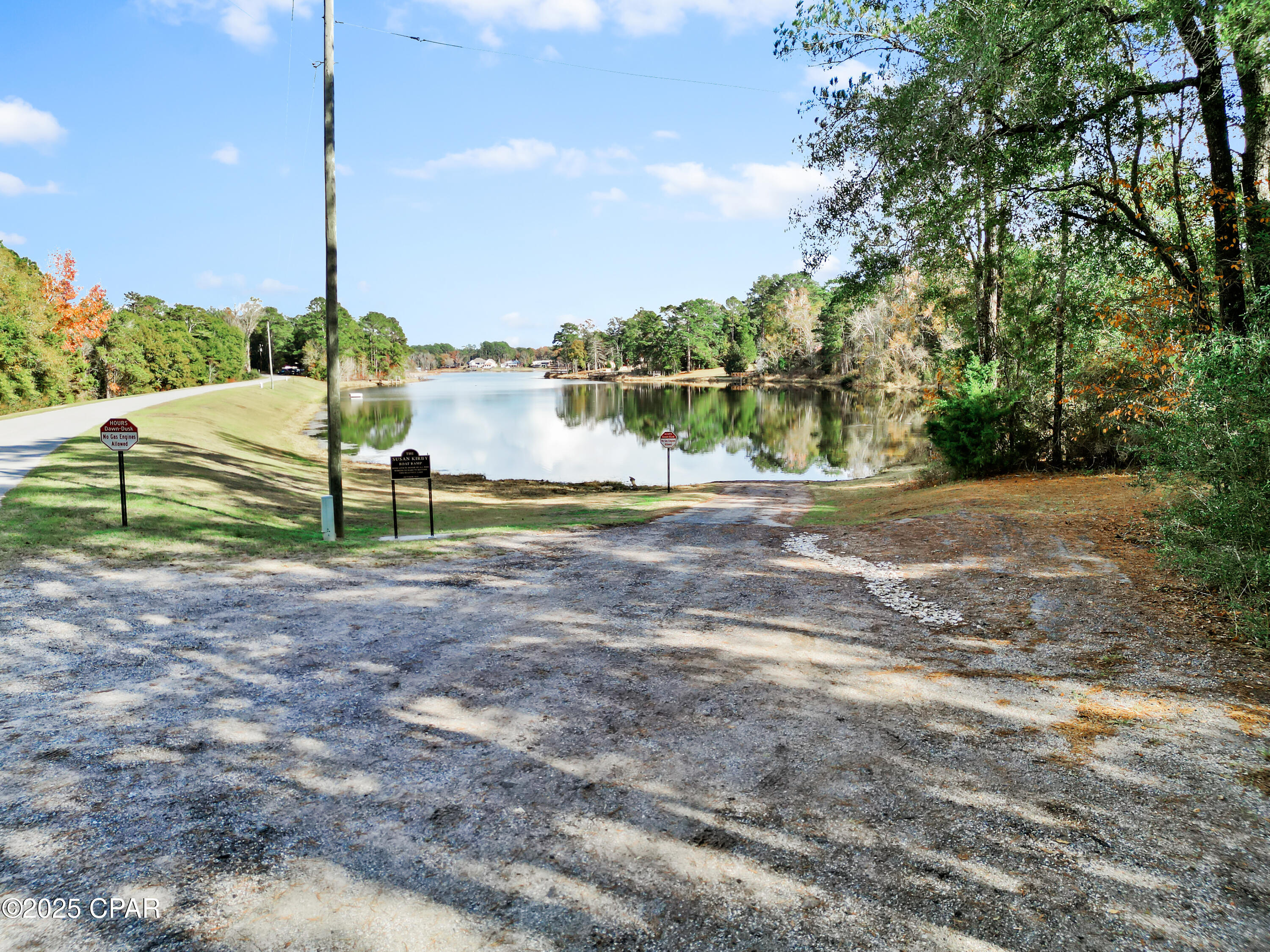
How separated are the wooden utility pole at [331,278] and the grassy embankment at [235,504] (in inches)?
44.3

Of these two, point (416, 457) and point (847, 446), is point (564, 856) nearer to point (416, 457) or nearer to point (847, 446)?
point (416, 457)

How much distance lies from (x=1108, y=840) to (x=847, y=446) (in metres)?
36.3

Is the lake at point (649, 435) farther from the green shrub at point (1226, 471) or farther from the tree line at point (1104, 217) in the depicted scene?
the green shrub at point (1226, 471)

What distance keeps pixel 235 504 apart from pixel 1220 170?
17518 millimetres

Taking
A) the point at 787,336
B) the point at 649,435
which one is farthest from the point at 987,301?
the point at 787,336

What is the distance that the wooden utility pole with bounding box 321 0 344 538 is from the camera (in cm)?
1165

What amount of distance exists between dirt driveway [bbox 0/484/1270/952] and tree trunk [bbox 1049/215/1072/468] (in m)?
11.7

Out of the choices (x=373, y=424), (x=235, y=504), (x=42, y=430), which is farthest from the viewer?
(x=373, y=424)

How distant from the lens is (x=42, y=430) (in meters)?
21.8

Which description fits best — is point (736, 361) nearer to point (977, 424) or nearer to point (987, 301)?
point (987, 301)

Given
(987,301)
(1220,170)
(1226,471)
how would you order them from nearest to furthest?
(1226,471) < (1220,170) < (987,301)

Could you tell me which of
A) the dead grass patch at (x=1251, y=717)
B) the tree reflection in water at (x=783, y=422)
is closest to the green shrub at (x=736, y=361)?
the tree reflection in water at (x=783, y=422)

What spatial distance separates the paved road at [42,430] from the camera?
14812 millimetres

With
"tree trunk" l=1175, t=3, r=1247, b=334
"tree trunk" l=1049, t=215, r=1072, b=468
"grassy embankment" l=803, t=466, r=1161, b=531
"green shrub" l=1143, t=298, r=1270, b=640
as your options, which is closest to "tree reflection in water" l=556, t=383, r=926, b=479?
"grassy embankment" l=803, t=466, r=1161, b=531
